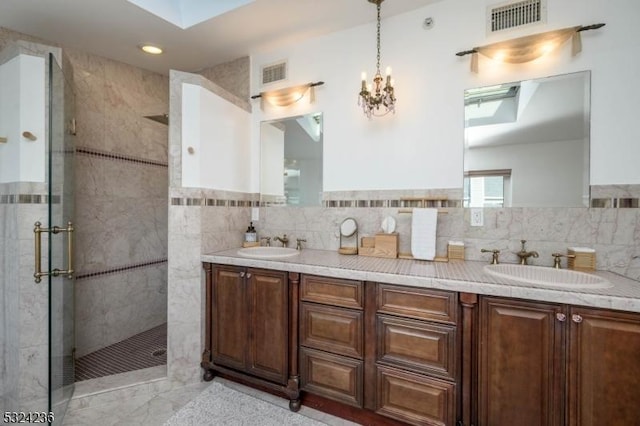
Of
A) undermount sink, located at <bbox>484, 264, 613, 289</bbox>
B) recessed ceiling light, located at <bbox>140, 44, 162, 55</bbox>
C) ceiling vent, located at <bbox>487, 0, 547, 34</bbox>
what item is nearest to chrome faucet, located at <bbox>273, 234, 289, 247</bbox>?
undermount sink, located at <bbox>484, 264, 613, 289</bbox>

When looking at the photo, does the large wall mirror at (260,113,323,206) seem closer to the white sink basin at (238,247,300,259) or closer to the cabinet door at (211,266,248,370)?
the white sink basin at (238,247,300,259)

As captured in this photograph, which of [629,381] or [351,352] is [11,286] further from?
[629,381]

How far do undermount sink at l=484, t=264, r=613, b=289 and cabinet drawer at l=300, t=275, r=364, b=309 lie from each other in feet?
2.36

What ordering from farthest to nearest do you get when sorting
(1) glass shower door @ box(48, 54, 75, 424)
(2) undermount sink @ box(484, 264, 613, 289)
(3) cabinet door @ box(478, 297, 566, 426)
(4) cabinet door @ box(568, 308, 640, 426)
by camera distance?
1. (1) glass shower door @ box(48, 54, 75, 424)
2. (2) undermount sink @ box(484, 264, 613, 289)
3. (3) cabinet door @ box(478, 297, 566, 426)
4. (4) cabinet door @ box(568, 308, 640, 426)

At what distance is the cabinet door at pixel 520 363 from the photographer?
1.29m

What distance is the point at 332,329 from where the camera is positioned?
5.73 feet

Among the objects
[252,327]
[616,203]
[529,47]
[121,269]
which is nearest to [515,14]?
[529,47]

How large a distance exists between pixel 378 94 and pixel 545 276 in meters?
1.55

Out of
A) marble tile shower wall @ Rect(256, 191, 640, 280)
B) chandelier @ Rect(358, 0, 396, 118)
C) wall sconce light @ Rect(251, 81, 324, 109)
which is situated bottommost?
marble tile shower wall @ Rect(256, 191, 640, 280)

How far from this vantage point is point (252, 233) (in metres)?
2.60

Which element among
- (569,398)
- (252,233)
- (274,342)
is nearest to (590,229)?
(569,398)

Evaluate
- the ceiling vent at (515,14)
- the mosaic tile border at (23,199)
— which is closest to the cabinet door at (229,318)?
the mosaic tile border at (23,199)

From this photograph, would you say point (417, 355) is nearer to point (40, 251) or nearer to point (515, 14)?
point (40, 251)

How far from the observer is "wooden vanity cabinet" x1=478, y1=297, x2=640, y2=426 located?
1.19 metres
